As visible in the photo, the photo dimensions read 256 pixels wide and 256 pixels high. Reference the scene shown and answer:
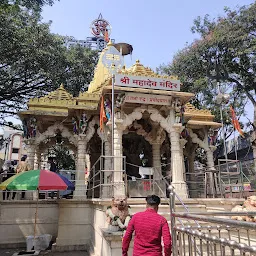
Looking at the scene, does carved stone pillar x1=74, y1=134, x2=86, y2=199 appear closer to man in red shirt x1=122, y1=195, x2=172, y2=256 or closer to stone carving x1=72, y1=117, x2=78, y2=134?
stone carving x1=72, y1=117, x2=78, y2=134

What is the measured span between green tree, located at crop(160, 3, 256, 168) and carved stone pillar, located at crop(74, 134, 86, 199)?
12.8 metres

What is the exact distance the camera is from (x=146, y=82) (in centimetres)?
1002

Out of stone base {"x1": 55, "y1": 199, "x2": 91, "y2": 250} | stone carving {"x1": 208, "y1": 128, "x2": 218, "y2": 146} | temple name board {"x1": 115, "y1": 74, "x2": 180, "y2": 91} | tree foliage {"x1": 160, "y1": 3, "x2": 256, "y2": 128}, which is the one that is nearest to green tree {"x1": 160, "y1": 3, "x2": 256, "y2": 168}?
tree foliage {"x1": 160, "y1": 3, "x2": 256, "y2": 128}

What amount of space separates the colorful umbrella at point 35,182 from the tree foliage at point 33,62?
10377mm

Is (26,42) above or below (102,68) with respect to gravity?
above

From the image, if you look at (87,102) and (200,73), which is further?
(200,73)

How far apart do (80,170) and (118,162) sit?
2.95 meters

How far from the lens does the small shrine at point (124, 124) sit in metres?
9.81

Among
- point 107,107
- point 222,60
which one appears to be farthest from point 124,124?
point 222,60

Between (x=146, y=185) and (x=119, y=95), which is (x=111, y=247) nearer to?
(x=146, y=185)

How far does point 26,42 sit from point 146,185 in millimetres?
13425

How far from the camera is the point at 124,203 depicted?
18.4ft

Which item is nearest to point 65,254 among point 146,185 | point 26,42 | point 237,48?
point 146,185

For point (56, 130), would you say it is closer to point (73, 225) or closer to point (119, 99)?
point (119, 99)
